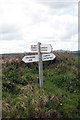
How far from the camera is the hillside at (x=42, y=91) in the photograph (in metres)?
11.5

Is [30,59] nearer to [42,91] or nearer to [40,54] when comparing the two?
[40,54]

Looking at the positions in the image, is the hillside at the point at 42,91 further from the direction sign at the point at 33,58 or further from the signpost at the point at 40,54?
the direction sign at the point at 33,58

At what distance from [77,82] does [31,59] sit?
7.93 feet

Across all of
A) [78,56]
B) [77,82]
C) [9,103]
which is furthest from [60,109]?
[78,56]

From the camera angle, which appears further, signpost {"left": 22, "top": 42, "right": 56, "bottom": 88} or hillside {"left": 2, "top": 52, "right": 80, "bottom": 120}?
signpost {"left": 22, "top": 42, "right": 56, "bottom": 88}

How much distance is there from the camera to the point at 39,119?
11227 mm

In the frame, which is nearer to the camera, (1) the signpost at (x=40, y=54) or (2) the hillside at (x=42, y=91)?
(2) the hillside at (x=42, y=91)

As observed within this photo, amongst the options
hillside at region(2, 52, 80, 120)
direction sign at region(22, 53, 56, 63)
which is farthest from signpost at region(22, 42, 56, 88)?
hillside at region(2, 52, 80, 120)

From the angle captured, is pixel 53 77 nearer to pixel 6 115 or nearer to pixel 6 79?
pixel 6 79

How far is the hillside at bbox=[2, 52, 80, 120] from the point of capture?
1149 cm

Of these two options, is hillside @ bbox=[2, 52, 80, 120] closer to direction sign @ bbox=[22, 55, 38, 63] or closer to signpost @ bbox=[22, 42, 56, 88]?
signpost @ bbox=[22, 42, 56, 88]

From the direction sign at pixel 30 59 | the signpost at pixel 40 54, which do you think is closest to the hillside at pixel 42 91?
the signpost at pixel 40 54

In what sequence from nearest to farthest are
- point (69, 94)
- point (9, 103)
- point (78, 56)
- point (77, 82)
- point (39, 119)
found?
point (39, 119), point (9, 103), point (69, 94), point (77, 82), point (78, 56)

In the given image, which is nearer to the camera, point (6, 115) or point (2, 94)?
point (6, 115)
